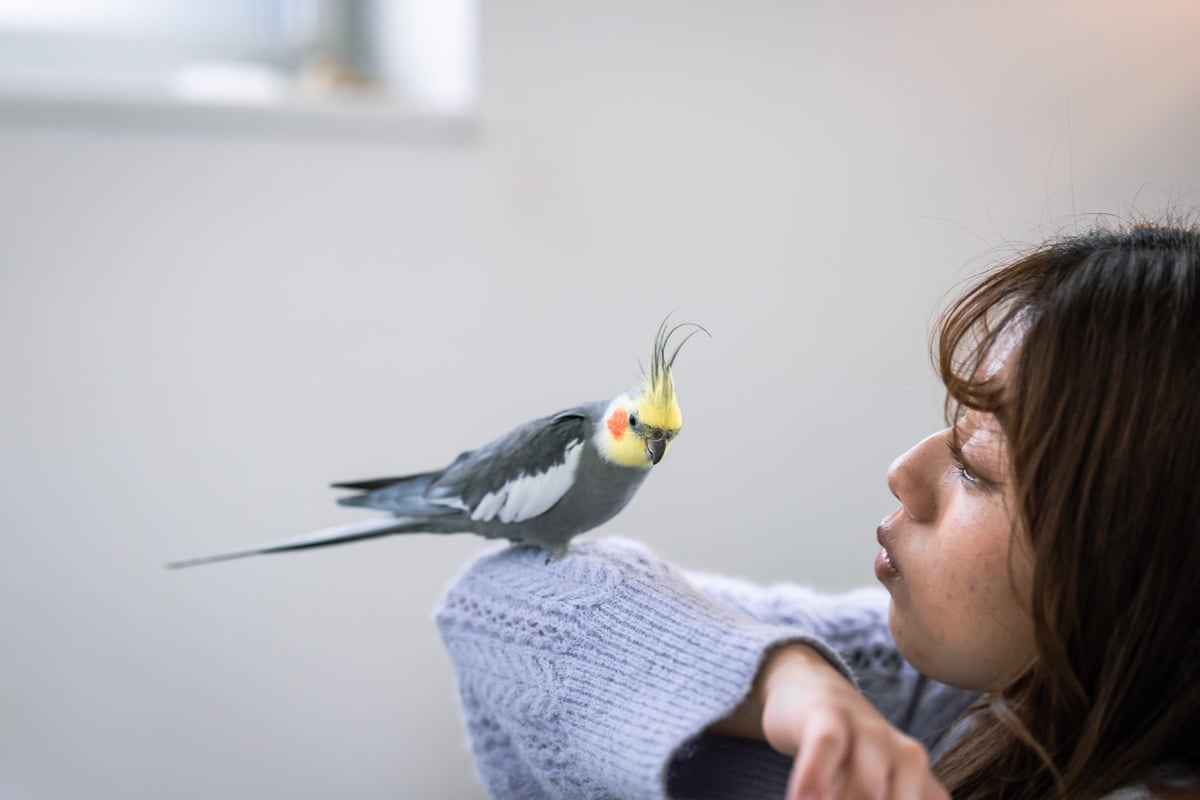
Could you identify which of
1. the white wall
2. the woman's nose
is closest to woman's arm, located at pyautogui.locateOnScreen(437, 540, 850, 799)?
the woman's nose

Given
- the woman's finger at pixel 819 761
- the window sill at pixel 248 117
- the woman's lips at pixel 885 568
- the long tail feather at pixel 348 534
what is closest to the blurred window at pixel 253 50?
the window sill at pixel 248 117

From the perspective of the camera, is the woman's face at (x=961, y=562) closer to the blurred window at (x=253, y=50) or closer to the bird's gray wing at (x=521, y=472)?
the bird's gray wing at (x=521, y=472)

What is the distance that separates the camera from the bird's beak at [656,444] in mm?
498

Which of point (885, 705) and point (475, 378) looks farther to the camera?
point (475, 378)

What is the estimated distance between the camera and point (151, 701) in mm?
1004

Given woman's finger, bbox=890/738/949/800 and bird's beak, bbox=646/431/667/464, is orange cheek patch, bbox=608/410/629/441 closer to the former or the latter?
bird's beak, bbox=646/431/667/464

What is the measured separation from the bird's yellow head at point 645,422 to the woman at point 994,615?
0.30 ft

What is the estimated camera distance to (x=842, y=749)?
41cm

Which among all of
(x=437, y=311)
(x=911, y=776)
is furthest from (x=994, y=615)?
(x=437, y=311)

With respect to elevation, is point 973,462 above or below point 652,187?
below

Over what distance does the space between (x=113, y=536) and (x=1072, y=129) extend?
38.5 inches

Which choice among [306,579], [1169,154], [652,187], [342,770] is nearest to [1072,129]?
[1169,154]

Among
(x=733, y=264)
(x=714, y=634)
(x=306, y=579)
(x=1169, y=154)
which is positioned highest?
(x=1169, y=154)

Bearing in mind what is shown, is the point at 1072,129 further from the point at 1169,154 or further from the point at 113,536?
the point at 113,536
